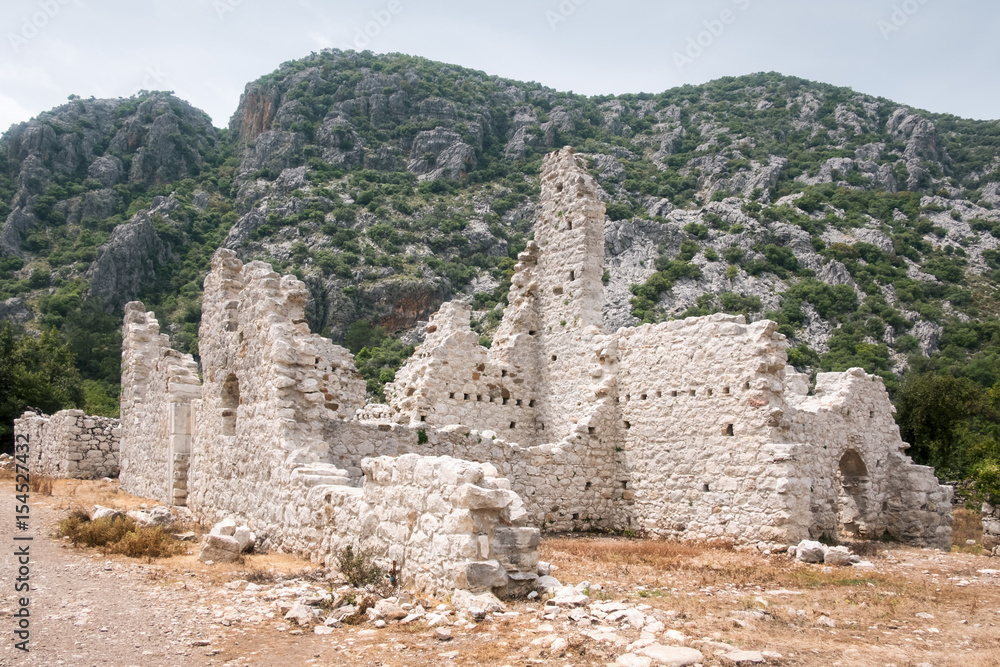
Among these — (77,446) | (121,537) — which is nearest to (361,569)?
(121,537)

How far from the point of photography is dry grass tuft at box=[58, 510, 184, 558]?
857cm

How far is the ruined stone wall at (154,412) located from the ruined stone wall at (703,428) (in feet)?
29.3

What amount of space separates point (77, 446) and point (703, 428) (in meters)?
16.8

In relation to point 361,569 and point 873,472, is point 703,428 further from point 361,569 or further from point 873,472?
point 361,569

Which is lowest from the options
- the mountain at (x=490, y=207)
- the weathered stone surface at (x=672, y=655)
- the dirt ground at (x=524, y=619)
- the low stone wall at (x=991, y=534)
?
the low stone wall at (x=991, y=534)

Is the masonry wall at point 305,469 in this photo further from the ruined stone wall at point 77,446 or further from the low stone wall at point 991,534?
the low stone wall at point 991,534

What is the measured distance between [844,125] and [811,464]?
78.3 m

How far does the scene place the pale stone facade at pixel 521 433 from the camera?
23.9ft

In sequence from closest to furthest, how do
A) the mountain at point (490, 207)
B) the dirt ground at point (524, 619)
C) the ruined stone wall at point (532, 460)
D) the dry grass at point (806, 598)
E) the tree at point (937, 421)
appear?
the dirt ground at point (524, 619) → the dry grass at point (806, 598) → the ruined stone wall at point (532, 460) → the tree at point (937, 421) → the mountain at point (490, 207)

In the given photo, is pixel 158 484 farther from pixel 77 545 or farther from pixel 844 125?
pixel 844 125

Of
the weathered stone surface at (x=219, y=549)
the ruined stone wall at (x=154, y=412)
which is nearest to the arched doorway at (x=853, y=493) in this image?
the weathered stone surface at (x=219, y=549)

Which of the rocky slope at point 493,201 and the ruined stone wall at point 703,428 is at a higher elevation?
the rocky slope at point 493,201

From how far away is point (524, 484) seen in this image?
493 inches

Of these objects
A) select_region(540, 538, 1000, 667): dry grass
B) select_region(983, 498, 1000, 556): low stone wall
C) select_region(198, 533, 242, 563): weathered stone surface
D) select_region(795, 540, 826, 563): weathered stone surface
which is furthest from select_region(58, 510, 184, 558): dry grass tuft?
select_region(983, 498, 1000, 556): low stone wall
